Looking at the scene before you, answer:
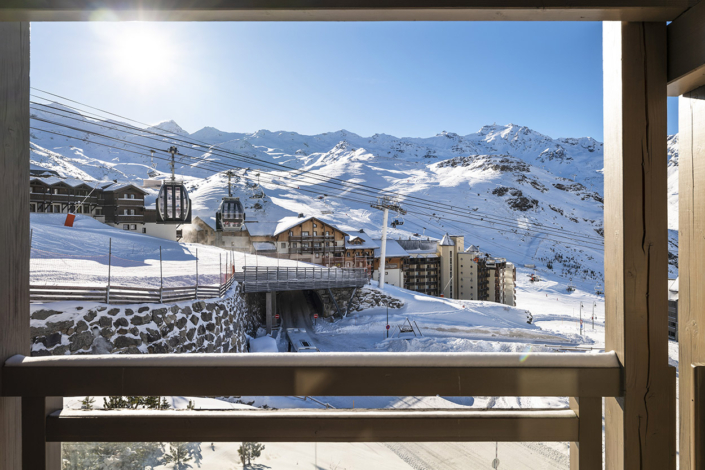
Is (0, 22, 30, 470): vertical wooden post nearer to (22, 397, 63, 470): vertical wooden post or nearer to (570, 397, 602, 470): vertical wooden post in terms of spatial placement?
(22, 397, 63, 470): vertical wooden post

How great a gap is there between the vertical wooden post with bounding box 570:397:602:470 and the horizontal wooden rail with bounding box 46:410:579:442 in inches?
0.5

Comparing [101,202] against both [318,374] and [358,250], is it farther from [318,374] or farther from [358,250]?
[318,374]

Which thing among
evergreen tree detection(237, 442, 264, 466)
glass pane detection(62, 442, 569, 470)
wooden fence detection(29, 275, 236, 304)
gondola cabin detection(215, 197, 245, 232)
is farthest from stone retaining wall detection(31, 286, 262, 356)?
evergreen tree detection(237, 442, 264, 466)

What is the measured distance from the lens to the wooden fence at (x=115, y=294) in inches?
190

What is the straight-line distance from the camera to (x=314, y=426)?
0.56m

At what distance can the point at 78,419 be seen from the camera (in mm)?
569

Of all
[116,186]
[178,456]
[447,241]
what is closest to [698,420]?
[178,456]

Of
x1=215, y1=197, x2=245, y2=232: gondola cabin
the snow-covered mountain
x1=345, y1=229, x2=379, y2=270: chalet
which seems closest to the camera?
x1=215, y1=197, x2=245, y2=232: gondola cabin

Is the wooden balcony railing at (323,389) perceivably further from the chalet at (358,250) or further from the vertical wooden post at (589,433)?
the chalet at (358,250)

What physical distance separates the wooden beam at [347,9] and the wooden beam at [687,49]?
0.02 m

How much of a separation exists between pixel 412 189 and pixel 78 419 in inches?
2184

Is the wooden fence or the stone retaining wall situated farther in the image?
the wooden fence

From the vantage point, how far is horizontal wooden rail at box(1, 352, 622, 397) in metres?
0.54

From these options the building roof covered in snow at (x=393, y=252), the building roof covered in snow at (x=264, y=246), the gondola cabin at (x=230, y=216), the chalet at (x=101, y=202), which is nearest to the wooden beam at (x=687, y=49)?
the gondola cabin at (x=230, y=216)
